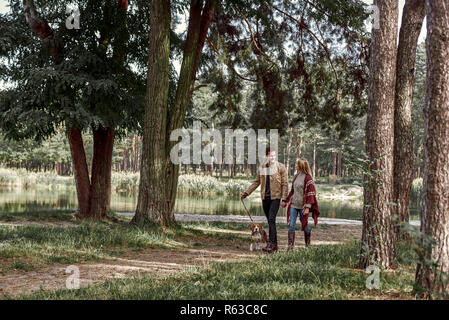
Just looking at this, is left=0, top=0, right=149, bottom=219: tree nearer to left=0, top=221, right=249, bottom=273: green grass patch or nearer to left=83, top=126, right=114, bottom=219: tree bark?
left=83, top=126, right=114, bottom=219: tree bark

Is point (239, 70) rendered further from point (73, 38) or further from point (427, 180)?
point (427, 180)

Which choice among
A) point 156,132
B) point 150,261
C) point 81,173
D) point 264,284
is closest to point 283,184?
point 150,261

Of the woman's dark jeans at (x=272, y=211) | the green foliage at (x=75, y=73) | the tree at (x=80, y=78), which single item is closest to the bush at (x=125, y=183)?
the tree at (x=80, y=78)

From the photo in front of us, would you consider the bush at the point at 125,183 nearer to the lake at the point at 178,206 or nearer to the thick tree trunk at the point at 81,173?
the lake at the point at 178,206

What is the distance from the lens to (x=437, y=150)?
388 cm

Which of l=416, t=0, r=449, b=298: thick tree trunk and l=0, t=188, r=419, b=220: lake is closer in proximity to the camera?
l=416, t=0, r=449, b=298: thick tree trunk

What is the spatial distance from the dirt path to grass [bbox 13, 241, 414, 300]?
0.64 metres

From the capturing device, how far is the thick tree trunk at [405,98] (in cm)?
717

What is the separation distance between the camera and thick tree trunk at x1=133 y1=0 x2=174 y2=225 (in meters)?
9.82

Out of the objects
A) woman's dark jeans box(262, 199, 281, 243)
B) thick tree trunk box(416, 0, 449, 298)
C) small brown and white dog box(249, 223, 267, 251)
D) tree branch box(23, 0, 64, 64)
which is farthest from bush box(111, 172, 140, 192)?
thick tree trunk box(416, 0, 449, 298)

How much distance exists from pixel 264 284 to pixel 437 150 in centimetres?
215

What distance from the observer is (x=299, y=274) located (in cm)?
479

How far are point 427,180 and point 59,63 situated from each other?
10196mm

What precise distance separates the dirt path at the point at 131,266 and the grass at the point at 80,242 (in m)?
0.26
